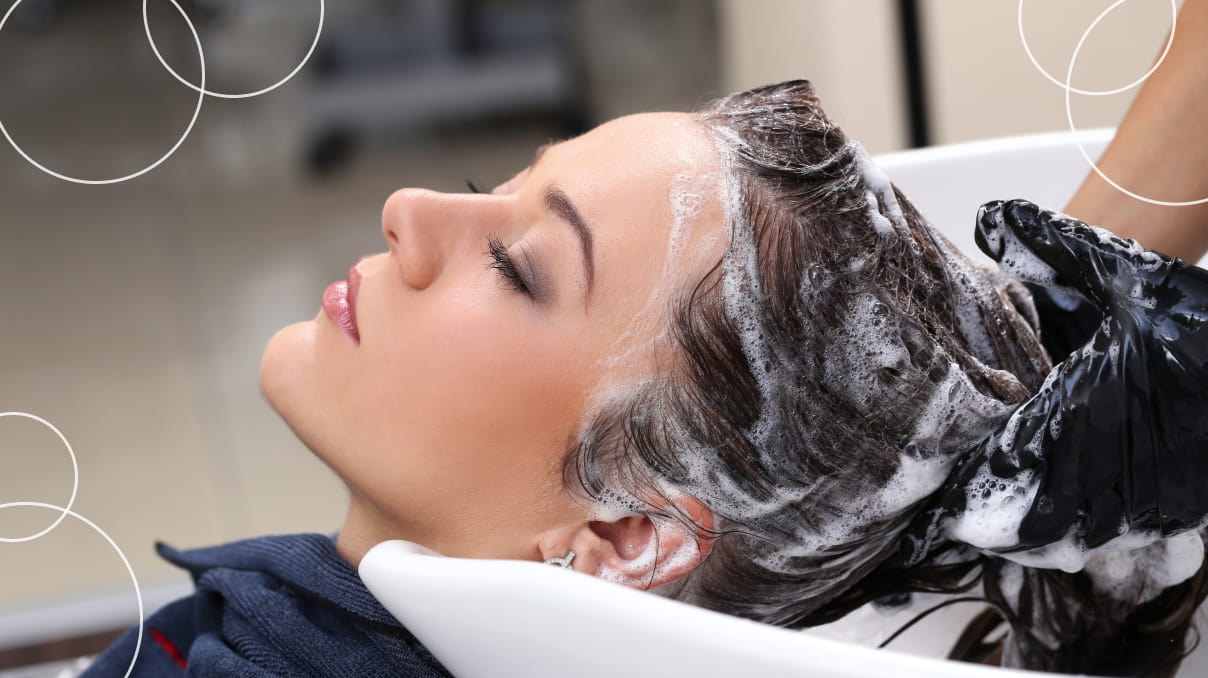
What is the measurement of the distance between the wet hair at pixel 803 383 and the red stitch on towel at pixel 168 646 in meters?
0.50

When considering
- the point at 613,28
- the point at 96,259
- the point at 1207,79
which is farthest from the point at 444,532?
the point at 613,28

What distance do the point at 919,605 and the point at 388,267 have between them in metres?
0.63

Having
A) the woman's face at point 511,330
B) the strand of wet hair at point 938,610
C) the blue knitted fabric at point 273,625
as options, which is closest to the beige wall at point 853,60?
the strand of wet hair at point 938,610

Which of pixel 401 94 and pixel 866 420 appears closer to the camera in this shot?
pixel 866 420

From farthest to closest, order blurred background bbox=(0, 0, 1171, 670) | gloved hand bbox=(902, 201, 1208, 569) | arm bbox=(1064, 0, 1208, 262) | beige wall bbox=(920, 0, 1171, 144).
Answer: blurred background bbox=(0, 0, 1171, 670)
beige wall bbox=(920, 0, 1171, 144)
arm bbox=(1064, 0, 1208, 262)
gloved hand bbox=(902, 201, 1208, 569)

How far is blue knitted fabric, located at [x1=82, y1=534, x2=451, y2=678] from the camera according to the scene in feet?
3.17

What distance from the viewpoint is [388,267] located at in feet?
3.15

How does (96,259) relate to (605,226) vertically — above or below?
below

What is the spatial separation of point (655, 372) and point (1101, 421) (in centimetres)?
35

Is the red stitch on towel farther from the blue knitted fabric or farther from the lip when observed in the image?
the lip

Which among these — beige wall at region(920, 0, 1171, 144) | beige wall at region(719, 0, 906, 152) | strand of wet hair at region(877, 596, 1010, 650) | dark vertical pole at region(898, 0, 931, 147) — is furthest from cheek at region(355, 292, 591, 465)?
dark vertical pole at region(898, 0, 931, 147)

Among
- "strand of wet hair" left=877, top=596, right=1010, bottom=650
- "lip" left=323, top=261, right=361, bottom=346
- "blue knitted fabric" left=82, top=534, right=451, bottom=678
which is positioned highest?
"lip" left=323, top=261, right=361, bottom=346

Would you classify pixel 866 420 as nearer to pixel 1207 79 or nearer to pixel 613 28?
pixel 1207 79

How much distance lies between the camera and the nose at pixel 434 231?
3.01 ft
